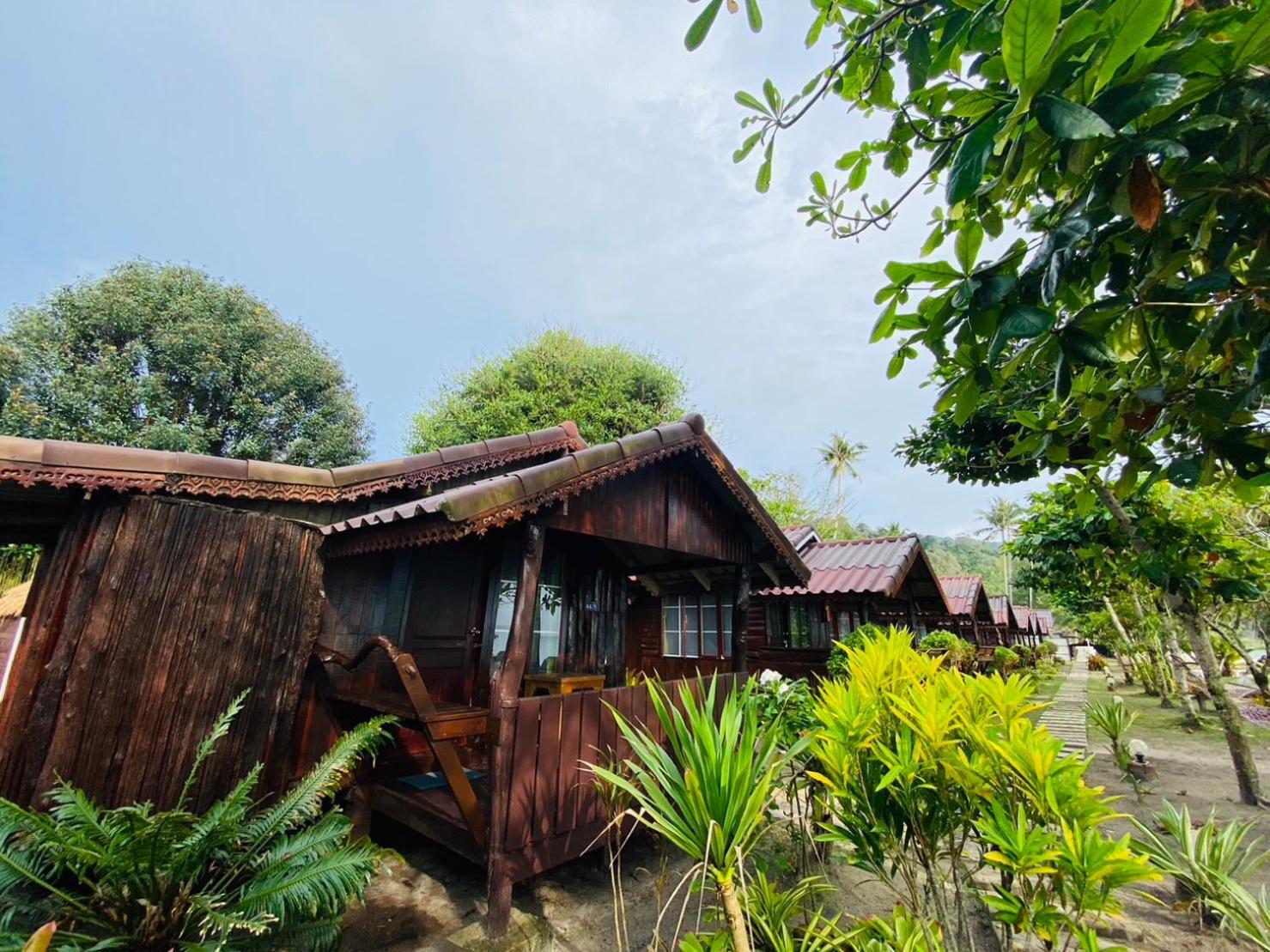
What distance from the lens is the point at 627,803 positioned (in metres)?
3.72

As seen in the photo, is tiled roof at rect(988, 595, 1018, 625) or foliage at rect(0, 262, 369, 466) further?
tiled roof at rect(988, 595, 1018, 625)

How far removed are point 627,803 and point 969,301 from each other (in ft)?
12.7

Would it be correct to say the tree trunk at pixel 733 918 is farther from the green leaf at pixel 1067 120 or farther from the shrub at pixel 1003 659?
the shrub at pixel 1003 659

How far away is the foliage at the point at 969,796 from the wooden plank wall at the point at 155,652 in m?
4.25

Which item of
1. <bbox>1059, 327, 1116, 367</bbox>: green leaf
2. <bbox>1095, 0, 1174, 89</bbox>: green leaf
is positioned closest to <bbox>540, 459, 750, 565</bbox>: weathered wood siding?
<bbox>1059, 327, 1116, 367</bbox>: green leaf

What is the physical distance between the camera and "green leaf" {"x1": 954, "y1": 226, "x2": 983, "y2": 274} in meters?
1.47

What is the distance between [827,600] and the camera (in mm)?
11273

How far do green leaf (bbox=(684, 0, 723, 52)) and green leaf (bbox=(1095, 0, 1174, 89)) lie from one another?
3.49ft

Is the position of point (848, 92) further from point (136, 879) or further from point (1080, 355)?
point (136, 879)

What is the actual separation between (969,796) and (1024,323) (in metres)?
2.02

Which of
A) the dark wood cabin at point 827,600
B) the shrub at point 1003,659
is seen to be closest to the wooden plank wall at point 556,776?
the dark wood cabin at point 827,600

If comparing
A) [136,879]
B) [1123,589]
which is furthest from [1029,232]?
[1123,589]

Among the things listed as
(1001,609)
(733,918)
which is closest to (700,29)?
(733,918)

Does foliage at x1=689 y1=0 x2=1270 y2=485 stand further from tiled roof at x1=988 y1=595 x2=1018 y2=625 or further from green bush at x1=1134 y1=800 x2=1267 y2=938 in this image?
tiled roof at x1=988 y1=595 x2=1018 y2=625
